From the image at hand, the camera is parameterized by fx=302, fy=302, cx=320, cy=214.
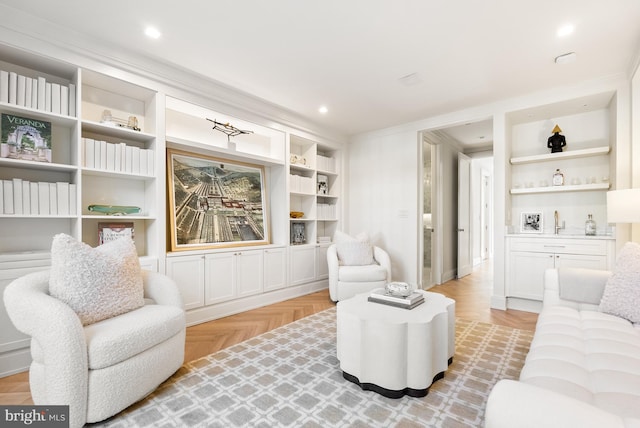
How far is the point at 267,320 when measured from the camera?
10.7ft

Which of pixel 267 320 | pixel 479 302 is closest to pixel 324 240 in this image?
pixel 267 320

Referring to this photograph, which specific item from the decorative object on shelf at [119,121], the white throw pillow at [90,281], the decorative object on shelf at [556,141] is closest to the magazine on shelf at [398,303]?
the white throw pillow at [90,281]

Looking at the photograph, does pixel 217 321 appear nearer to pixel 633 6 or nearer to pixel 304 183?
pixel 304 183

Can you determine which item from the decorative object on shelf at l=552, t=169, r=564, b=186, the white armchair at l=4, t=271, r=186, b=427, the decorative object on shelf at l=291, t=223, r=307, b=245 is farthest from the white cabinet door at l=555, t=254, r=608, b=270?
the white armchair at l=4, t=271, r=186, b=427

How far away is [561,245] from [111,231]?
4.62m

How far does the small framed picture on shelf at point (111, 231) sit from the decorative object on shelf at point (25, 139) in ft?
2.26

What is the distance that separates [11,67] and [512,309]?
542 cm

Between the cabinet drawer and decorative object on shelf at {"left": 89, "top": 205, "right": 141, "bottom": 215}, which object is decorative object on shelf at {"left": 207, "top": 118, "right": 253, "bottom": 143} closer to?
decorative object on shelf at {"left": 89, "top": 205, "right": 141, "bottom": 215}

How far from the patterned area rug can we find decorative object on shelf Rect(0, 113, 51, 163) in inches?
78.2

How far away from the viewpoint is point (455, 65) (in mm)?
2834

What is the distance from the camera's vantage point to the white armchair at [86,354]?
1473mm

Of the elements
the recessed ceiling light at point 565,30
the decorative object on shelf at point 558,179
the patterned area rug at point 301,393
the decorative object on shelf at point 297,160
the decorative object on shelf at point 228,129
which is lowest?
the patterned area rug at point 301,393

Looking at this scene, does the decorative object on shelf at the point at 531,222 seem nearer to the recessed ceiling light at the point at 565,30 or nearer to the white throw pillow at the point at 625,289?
the white throw pillow at the point at 625,289

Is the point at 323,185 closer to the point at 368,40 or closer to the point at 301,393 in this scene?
the point at 368,40
